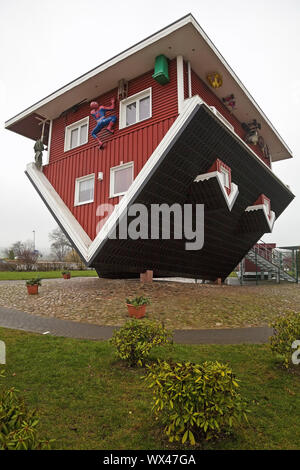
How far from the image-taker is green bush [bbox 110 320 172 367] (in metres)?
5.24

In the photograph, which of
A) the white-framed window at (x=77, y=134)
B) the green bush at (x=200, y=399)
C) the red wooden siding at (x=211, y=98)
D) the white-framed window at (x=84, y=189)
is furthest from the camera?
the white-framed window at (x=77, y=134)

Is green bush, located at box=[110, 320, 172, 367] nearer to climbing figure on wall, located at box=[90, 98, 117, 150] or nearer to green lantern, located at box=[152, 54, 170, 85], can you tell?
climbing figure on wall, located at box=[90, 98, 117, 150]

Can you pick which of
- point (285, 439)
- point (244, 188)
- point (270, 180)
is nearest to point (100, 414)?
point (285, 439)

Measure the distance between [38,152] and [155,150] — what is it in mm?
8965

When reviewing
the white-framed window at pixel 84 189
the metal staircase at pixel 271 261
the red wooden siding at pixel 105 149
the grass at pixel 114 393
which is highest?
the red wooden siding at pixel 105 149

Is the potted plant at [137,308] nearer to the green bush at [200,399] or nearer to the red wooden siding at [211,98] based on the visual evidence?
the green bush at [200,399]

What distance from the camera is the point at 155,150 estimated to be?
1083cm

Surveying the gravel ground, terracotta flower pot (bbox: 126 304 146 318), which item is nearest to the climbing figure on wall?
the gravel ground

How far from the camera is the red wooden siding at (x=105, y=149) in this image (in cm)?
1162

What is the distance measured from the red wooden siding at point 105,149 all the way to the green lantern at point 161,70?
0.74ft

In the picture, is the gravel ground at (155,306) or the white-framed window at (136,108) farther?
the white-framed window at (136,108)

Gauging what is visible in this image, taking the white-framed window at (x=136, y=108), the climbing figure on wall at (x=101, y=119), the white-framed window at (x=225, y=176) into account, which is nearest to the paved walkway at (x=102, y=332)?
the white-framed window at (x=225, y=176)

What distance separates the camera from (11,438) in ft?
6.99

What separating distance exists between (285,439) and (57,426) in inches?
109
